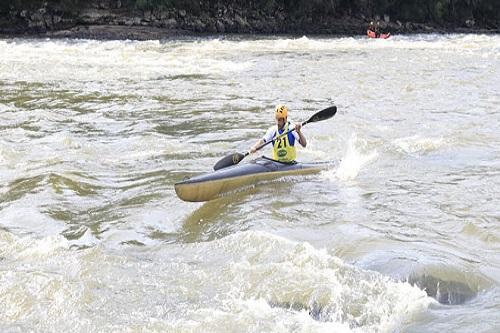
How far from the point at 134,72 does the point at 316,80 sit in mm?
4707

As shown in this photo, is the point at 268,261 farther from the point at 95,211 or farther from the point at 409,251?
the point at 95,211

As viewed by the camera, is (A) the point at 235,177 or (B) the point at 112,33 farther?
(B) the point at 112,33

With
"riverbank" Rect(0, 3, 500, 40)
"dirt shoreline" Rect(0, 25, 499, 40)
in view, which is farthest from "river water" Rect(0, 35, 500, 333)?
"riverbank" Rect(0, 3, 500, 40)

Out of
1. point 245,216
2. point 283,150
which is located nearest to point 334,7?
point 283,150

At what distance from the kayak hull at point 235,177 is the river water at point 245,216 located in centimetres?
10

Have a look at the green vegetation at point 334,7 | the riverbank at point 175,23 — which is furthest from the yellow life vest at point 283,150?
the green vegetation at point 334,7

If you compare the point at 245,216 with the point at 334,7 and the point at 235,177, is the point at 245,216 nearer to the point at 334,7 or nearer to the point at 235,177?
the point at 235,177

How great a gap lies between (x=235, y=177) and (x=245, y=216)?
725 millimetres

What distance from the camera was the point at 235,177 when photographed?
691cm

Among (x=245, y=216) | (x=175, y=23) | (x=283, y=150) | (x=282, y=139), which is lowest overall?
(x=245, y=216)

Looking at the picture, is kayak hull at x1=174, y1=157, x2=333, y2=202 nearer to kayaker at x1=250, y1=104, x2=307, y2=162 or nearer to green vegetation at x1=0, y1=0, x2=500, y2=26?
kayaker at x1=250, y1=104, x2=307, y2=162

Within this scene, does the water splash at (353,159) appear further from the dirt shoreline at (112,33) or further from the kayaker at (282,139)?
the dirt shoreline at (112,33)

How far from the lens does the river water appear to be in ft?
13.8

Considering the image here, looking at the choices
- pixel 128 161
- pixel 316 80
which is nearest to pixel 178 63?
pixel 316 80
